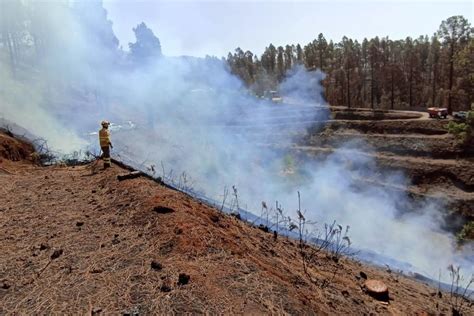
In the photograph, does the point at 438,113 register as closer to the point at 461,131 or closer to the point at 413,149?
the point at 413,149

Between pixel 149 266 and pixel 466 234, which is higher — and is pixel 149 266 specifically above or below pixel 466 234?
above

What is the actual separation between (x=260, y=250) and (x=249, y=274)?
3.73 ft

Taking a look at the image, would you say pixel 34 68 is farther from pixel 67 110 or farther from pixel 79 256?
pixel 79 256

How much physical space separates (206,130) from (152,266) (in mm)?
28540

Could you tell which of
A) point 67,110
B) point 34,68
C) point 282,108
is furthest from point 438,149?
point 34,68

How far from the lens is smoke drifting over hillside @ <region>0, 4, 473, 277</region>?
2178 centimetres

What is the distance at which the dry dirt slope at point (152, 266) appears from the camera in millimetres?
3639

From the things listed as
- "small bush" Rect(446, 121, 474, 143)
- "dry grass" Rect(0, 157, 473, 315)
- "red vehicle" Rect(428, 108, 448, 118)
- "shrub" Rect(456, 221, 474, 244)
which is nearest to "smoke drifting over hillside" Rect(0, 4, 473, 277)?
"shrub" Rect(456, 221, 474, 244)

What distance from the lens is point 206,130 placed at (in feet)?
106

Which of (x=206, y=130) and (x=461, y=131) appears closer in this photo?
(x=461, y=131)

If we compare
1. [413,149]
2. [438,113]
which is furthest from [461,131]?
[438,113]

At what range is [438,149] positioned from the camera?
2706 centimetres

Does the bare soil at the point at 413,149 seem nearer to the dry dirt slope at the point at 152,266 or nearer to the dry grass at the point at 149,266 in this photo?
the dry dirt slope at the point at 152,266

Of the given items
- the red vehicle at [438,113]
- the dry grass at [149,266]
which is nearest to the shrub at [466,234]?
the dry grass at [149,266]
